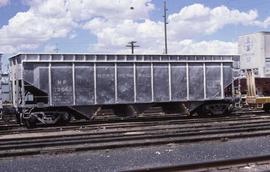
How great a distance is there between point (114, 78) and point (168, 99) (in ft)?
9.58

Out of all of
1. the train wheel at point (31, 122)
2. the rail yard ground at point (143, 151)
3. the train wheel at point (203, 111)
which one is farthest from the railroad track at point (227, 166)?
the train wheel at point (203, 111)

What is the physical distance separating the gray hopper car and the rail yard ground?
3.77 m

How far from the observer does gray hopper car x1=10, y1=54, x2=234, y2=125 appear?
707 inches

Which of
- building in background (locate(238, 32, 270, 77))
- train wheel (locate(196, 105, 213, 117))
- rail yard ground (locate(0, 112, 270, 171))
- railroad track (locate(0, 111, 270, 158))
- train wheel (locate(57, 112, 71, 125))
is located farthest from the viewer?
building in background (locate(238, 32, 270, 77))

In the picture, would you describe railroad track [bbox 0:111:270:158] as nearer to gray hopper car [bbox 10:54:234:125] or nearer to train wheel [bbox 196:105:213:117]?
gray hopper car [bbox 10:54:234:125]

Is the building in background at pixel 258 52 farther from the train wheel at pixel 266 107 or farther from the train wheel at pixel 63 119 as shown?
the train wheel at pixel 63 119

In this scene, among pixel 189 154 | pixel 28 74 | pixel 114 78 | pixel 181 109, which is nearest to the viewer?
pixel 189 154

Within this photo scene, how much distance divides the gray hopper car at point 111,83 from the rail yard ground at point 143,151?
12.4 feet

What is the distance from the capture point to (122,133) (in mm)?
14375

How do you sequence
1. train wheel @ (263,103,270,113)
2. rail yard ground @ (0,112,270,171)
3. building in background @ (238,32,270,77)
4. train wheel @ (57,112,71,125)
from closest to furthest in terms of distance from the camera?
rail yard ground @ (0,112,270,171), train wheel @ (57,112,71,125), train wheel @ (263,103,270,113), building in background @ (238,32,270,77)

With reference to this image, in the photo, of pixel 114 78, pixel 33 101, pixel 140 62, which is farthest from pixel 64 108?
pixel 140 62

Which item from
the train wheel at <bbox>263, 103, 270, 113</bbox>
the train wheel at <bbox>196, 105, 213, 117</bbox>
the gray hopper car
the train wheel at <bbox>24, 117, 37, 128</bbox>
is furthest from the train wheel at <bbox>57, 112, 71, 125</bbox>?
the train wheel at <bbox>263, 103, 270, 113</bbox>

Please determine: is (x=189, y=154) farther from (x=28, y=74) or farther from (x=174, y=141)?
(x=28, y=74)

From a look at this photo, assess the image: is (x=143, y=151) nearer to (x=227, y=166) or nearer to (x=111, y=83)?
(x=227, y=166)
